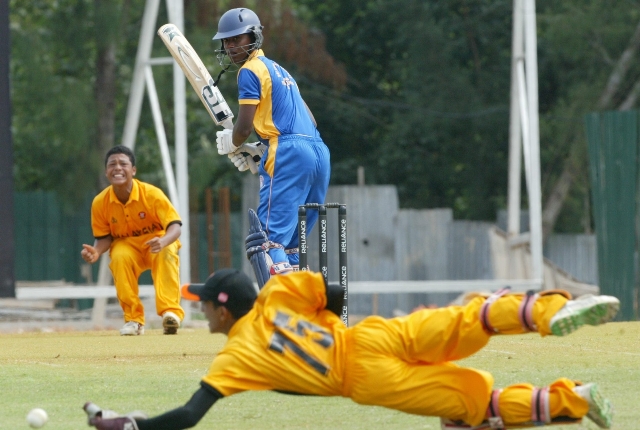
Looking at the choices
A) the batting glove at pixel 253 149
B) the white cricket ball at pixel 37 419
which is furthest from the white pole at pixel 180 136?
the white cricket ball at pixel 37 419

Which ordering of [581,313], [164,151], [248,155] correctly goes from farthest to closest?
[164,151], [248,155], [581,313]

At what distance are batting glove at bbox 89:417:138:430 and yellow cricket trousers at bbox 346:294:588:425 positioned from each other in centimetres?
84

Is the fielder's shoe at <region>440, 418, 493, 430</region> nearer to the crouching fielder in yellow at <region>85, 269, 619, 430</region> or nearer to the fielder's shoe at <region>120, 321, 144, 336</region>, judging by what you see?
the crouching fielder in yellow at <region>85, 269, 619, 430</region>

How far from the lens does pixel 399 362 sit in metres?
4.46

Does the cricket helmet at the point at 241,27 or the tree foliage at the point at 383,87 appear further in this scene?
the tree foliage at the point at 383,87

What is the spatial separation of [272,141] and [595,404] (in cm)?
343

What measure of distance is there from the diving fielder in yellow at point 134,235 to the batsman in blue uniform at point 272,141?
1.64m

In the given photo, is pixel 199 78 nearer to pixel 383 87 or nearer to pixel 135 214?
pixel 135 214

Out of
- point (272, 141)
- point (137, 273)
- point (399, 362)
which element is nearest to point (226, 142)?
point (272, 141)

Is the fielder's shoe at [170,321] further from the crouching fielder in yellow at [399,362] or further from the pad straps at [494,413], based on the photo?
the pad straps at [494,413]


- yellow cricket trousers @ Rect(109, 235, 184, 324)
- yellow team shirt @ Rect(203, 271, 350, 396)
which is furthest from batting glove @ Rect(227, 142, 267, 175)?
yellow team shirt @ Rect(203, 271, 350, 396)

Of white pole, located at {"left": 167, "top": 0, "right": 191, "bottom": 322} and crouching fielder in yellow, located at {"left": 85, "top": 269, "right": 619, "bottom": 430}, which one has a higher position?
white pole, located at {"left": 167, "top": 0, "right": 191, "bottom": 322}

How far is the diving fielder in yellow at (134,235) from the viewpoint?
8.86 m

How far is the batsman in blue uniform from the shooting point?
718 cm
